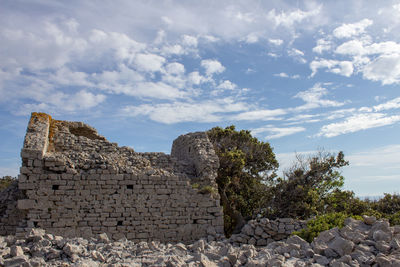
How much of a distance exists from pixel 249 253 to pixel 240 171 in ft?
26.3

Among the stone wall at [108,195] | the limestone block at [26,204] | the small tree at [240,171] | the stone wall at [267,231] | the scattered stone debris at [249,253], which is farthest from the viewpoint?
the small tree at [240,171]

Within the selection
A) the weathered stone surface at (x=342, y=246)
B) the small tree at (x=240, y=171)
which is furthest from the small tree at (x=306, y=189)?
the weathered stone surface at (x=342, y=246)

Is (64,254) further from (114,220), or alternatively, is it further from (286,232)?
(286,232)

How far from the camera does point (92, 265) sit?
22.2 feet

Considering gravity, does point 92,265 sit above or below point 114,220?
below

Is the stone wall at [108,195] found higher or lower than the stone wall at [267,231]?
higher

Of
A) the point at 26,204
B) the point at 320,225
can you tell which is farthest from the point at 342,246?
the point at 26,204

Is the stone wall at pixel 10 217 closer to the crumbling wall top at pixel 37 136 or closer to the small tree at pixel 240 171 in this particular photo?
the crumbling wall top at pixel 37 136

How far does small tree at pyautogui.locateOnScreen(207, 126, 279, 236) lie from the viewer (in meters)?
14.0

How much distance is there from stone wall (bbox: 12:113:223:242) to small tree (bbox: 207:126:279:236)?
2.19 meters

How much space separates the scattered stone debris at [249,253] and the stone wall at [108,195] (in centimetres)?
152

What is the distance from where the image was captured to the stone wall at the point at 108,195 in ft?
31.3

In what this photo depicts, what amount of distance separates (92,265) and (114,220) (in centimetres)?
309

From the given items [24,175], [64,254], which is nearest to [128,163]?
[24,175]
